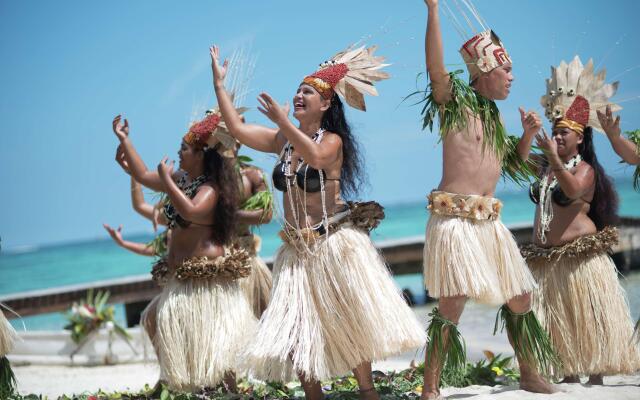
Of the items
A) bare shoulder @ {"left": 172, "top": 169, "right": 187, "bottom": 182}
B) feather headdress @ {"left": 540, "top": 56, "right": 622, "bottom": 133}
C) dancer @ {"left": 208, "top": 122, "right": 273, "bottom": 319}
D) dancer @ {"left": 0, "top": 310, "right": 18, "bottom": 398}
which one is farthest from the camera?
dancer @ {"left": 208, "top": 122, "right": 273, "bottom": 319}

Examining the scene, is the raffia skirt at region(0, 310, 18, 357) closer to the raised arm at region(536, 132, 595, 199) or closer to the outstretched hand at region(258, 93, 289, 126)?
the outstretched hand at region(258, 93, 289, 126)

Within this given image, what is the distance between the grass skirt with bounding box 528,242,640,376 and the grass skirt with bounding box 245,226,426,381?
Answer: 96 cm

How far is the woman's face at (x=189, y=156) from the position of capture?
14.6 feet

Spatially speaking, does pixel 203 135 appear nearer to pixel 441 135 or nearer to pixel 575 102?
pixel 441 135

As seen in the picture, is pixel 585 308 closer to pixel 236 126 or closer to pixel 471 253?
pixel 471 253

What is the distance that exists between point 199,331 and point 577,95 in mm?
2197

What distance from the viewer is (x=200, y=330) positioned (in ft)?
14.0

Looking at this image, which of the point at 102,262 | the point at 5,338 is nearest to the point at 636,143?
the point at 5,338

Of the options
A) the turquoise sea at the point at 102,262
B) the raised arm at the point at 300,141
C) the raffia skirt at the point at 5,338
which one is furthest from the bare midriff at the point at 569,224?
the turquoise sea at the point at 102,262

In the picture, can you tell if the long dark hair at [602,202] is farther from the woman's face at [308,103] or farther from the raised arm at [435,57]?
the woman's face at [308,103]

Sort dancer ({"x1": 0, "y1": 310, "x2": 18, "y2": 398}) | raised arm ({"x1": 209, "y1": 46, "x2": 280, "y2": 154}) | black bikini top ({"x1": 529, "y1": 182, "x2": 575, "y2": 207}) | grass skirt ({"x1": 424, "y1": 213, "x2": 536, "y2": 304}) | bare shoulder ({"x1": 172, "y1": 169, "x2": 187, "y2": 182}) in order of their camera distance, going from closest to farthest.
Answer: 1. grass skirt ({"x1": 424, "y1": 213, "x2": 536, "y2": 304})
2. raised arm ({"x1": 209, "y1": 46, "x2": 280, "y2": 154})
3. dancer ({"x1": 0, "y1": 310, "x2": 18, "y2": 398})
4. black bikini top ({"x1": 529, "y1": 182, "x2": 575, "y2": 207})
5. bare shoulder ({"x1": 172, "y1": 169, "x2": 187, "y2": 182})

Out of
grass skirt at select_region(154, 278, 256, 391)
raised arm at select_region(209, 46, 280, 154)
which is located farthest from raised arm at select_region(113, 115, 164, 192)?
raised arm at select_region(209, 46, 280, 154)

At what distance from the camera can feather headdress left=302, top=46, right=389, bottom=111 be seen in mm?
3650

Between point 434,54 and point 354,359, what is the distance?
1244 millimetres
